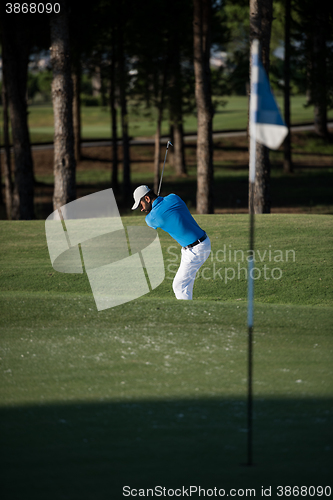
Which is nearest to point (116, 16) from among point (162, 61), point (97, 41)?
point (97, 41)

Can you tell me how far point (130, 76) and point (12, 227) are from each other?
13.9 meters

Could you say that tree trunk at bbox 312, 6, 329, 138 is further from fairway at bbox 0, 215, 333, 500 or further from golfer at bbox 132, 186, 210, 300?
golfer at bbox 132, 186, 210, 300

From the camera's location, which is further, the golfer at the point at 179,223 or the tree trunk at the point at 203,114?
the tree trunk at the point at 203,114

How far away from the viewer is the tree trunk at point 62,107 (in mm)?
15203

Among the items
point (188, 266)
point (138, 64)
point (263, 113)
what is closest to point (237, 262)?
point (188, 266)

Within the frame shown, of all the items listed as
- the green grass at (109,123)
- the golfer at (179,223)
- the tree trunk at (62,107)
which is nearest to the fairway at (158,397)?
the golfer at (179,223)

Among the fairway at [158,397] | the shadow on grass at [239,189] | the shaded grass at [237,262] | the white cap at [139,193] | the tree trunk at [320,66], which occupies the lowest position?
the shadow on grass at [239,189]

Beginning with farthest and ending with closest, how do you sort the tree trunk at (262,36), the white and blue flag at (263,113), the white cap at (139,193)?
the tree trunk at (262,36), the white cap at (139,193), the white and blue flag at (263,113)

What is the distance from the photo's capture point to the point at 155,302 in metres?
A: 8.16

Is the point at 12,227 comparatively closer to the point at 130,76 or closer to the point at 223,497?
the point at 223,497

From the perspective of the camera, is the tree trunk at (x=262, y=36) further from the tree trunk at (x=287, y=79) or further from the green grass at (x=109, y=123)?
the green grass at (x=109, y=123)

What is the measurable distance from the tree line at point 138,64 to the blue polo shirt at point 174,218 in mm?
6896

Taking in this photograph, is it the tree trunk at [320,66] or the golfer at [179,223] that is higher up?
the tree trunk at [320,66]

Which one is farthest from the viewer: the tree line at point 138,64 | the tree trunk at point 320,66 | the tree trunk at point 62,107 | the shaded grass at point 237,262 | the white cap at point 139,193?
the tree trunk at point 320,66
